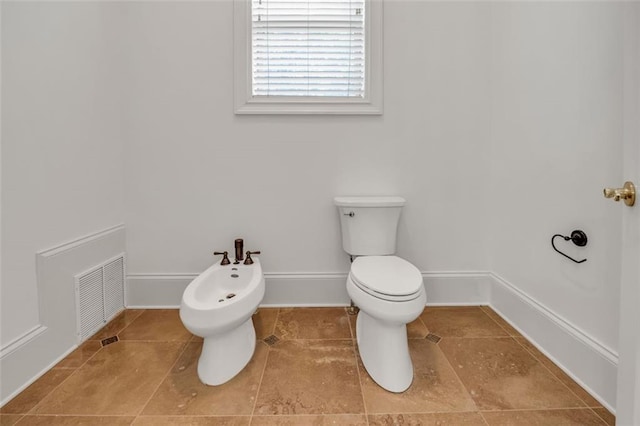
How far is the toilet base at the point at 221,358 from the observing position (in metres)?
1.32

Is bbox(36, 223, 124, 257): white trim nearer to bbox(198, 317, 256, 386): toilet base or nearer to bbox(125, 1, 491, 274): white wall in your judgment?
bbox(125, 1, 491, 274): white wall

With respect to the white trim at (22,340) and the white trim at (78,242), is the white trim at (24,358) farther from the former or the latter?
the white trim at (78,242)

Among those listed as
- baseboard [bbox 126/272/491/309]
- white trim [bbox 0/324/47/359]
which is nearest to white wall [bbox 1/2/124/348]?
white trim [bbox 0/324/47/359]

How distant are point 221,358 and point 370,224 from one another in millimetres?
1022

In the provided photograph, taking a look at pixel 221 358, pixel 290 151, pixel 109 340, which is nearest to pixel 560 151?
pixel 290 151

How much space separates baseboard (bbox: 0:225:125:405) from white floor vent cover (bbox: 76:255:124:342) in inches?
1.7

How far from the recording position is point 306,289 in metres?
2.03

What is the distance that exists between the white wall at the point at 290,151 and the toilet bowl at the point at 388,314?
658 mm

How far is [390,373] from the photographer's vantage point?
1.29m

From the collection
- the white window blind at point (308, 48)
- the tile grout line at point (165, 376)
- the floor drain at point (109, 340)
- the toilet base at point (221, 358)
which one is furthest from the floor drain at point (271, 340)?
the white window blind at point (308, 48)

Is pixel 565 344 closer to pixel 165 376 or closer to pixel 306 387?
pixel 306 387

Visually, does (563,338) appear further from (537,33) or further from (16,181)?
(16,181)

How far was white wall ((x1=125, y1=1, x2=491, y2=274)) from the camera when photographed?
1.92m

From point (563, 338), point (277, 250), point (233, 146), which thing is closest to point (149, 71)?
point (233, 146)
